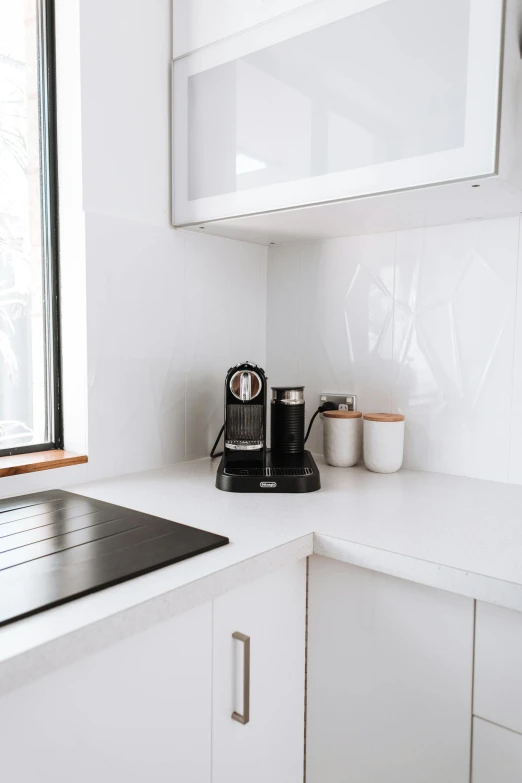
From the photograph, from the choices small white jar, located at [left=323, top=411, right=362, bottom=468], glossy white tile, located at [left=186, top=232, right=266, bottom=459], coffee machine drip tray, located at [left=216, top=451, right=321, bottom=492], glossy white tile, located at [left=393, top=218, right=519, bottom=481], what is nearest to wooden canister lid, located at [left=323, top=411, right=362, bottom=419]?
small white jar, located at [left=323, top=411, right=362, bottom=468]

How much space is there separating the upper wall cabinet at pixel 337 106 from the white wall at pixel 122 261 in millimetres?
80

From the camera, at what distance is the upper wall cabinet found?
3.25ft

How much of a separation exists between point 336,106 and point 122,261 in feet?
1.88

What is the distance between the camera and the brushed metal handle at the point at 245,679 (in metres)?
0.93

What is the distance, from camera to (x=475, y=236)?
137 centimetres

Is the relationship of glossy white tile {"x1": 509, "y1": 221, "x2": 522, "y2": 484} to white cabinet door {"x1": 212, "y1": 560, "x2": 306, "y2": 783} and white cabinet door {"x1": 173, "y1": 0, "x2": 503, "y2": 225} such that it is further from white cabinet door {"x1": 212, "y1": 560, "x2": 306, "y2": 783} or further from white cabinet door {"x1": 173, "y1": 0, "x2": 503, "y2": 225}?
white cabinet door {"x1": 212, "y1": 560, "x2": 306, "y2": 783}

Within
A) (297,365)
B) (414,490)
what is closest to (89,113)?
(297,365)

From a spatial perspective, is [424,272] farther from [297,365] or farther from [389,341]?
[297,365]

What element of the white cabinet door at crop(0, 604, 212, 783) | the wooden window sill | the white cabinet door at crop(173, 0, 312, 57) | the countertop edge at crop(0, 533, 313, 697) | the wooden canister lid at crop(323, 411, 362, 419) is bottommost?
the white cabinet door at crop(0, 604, 212, 783)

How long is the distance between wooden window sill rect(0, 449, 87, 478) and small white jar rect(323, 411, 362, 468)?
0.60 m

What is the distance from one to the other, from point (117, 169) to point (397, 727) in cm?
125

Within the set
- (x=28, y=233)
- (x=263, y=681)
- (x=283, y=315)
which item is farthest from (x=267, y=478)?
(x=28, y=233)

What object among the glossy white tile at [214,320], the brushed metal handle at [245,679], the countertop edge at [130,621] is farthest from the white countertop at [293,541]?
the glossy white tile at [214,320]

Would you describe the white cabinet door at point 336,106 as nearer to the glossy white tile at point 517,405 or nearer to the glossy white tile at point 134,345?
the glossy white tile at point 134,345
